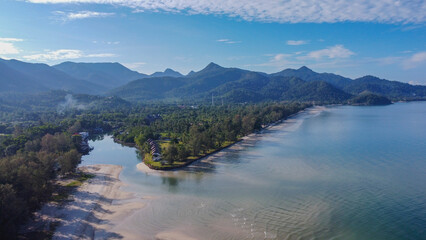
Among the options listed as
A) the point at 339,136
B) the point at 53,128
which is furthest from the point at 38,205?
the point at 339,136

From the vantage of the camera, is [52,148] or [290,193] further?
[52,148]

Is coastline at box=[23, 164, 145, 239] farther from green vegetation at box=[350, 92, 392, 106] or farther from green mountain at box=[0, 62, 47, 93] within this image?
green mountain at box=[0, 62, 47, 93]

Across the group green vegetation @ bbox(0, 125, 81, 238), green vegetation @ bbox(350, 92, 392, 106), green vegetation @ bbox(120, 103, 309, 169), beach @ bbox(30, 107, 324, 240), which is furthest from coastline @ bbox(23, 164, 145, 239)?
green vegetation @ bbox(350, 92, 392, 106)

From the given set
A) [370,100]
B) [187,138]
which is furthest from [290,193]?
[370,100]

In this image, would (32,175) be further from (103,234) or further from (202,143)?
(202,143)

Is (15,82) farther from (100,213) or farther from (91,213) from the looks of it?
(100,213)

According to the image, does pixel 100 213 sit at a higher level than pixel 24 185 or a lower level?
lower

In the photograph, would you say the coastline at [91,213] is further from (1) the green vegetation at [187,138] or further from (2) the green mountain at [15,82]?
(2) the green mountain at [15,82]
